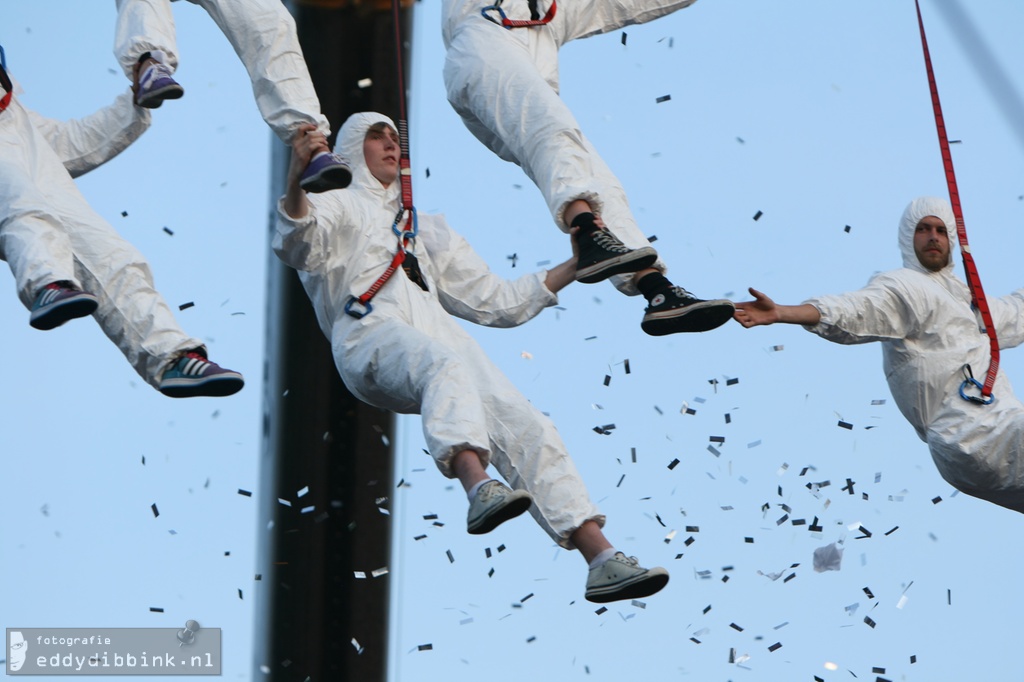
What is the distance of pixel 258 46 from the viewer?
7957mm

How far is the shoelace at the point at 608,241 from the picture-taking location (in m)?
7.55

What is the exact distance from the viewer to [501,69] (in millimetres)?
8180

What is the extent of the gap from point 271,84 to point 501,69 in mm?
969

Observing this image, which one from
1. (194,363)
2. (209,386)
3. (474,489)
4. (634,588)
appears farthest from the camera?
(194,363)

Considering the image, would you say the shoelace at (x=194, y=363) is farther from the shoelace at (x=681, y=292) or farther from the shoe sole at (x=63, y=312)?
the shoelace at (x=681, y=292)

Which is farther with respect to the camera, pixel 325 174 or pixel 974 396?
pixel 974 396

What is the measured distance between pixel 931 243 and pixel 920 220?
153 millimetres

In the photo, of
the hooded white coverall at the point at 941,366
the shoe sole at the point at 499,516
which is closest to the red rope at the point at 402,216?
the shoe sole at the point at 499,516

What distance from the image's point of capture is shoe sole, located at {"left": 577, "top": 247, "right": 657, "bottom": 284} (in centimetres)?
749

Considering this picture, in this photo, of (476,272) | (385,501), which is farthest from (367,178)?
(385,501)

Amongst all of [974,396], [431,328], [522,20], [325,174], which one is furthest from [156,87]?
[974,396]

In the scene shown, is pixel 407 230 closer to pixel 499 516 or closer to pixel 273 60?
pixel 273 60

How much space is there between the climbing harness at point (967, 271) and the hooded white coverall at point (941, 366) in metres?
0.04

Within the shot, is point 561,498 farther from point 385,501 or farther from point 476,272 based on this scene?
point 385,501
